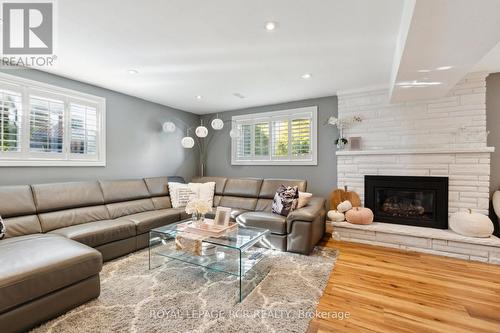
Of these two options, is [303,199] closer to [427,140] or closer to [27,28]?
[427,140]

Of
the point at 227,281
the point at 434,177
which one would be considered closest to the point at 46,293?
the point at 227,281

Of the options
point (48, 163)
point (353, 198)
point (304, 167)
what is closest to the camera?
point (48, 163)

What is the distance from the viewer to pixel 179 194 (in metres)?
4.00

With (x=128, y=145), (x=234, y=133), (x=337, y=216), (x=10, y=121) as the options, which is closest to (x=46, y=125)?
(x=10, y=121)

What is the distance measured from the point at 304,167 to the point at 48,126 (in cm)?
396

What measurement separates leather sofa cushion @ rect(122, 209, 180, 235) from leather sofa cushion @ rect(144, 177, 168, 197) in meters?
0.58

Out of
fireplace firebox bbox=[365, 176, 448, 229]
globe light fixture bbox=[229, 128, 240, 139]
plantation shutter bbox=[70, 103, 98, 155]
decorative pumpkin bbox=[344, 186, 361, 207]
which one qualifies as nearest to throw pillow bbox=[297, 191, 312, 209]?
decorative pumpkin bbox=[344, 186, 361, 207]

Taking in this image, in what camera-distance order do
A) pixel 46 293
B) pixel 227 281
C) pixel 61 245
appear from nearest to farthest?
pixel 46 293 < pixel 61 245 < pixel 227 281

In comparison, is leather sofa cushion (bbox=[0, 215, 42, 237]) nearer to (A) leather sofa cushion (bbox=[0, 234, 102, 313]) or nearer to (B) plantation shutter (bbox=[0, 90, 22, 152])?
(A) leather sofa cushion (bbox=[0, 234, 102, 313])

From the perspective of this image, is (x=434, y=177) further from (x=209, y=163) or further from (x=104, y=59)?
(x=104, y=59)

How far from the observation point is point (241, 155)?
5094 millimetres

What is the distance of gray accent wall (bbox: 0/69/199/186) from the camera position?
302 centimetres

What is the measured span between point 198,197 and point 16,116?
101 inches

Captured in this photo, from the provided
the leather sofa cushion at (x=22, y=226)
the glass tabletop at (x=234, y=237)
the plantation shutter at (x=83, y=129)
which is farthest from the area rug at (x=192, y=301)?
the plantation shutter at (x=83, y=129)
